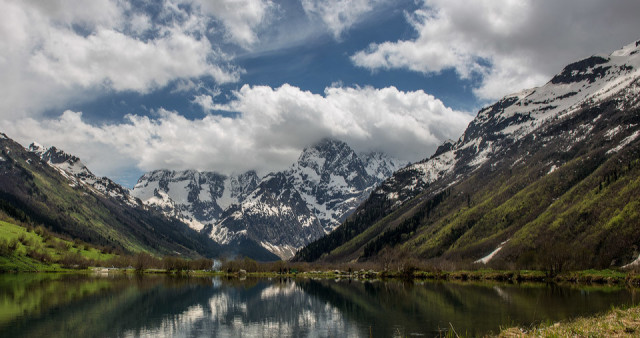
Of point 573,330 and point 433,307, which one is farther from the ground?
point 573,330

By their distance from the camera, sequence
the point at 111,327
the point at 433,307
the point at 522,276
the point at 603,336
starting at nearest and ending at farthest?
the point at 603,336
the point at 111,327
the point at 433,307
the point at 522,276

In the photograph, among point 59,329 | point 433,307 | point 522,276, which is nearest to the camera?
point 59,329

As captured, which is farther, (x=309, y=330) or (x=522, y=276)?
(x=522, y=276)

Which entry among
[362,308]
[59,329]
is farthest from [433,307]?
[59,329]

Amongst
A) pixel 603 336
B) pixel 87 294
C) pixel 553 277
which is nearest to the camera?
pixel 603 336

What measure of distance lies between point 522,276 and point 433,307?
104m

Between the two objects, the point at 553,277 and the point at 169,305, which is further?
the point at 553,277

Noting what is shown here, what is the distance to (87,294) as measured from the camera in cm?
11362

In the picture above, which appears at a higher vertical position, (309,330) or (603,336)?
(603,336)

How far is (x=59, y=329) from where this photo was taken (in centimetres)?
6303

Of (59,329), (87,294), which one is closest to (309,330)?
(59,329)

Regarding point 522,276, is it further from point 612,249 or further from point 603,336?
point 603,336

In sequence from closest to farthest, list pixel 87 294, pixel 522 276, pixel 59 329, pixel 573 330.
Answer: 1. pixel 573 330
2. pixel 59 329
3. pixel 87 294
4. pixel 522 276

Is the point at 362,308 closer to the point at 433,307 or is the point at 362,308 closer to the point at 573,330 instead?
the point at 433,307
